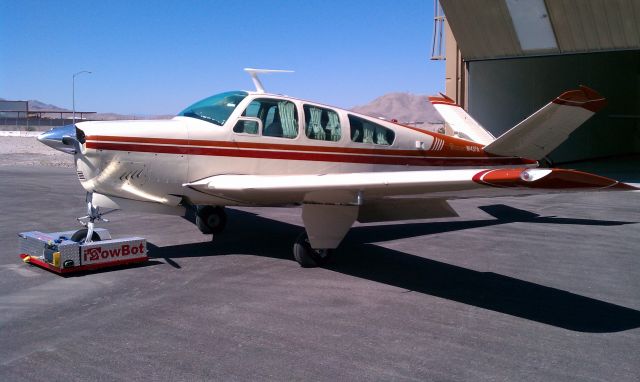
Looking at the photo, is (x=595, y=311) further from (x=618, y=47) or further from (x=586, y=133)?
(x=586, y=133)

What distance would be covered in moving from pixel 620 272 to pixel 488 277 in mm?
1923

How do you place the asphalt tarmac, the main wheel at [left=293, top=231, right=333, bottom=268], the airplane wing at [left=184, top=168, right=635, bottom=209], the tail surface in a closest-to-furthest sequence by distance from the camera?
the asphalt tarmac < the airplane wing at [left=184, top=168, right=635, bottom=209] < the main wheel at [left=293, top=231, right=333, bottom=268] < the tail surface

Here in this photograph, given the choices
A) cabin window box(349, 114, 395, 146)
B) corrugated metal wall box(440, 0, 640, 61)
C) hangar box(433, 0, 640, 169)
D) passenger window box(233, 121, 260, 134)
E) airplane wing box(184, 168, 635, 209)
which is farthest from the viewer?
hangar box(433, 0, 640, 169)

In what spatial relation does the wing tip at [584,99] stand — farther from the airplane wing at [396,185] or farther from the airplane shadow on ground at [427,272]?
the airplane shadow on ground at [427,272]

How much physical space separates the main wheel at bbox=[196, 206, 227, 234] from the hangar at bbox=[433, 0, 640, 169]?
549 inches

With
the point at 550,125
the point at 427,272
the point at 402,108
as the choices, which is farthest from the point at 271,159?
the point at 402,108

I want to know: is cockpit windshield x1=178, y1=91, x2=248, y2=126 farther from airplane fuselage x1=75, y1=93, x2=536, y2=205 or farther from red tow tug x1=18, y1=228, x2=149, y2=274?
red tow tug x1=18, y1=228, x2=149, y2=274

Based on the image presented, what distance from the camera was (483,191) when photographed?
555 centimetres

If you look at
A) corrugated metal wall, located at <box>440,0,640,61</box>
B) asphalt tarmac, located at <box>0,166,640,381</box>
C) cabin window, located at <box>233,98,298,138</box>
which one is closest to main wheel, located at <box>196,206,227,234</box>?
asphalt tarmac, located at <box>0,166,640,381</box>

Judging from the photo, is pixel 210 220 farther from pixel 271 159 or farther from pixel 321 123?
pixel 321 123

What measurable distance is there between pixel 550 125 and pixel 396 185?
11.3 ft

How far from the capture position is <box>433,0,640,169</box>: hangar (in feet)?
58.8

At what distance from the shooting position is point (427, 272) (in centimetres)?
738

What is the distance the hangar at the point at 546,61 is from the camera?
17.9 meters
